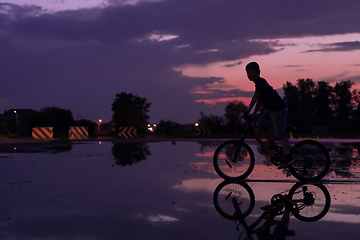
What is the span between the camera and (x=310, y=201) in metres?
5.99

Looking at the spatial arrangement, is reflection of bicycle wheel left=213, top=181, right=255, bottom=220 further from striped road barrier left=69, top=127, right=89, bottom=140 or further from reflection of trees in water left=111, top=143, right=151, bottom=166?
striped road barrier left=69, top=127, right=89, bottom=140

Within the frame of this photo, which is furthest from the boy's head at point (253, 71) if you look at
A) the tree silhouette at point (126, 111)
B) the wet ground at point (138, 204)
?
the tree silhouette at point (126, 111)

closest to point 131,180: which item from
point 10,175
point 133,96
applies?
point 10,175

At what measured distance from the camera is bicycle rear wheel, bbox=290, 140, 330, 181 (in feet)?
25.6

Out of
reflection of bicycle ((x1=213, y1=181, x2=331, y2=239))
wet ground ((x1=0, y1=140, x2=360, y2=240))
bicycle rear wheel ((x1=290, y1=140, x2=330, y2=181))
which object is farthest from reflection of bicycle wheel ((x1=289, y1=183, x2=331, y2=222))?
bicycle rear wheel ((x1=290, y1=140, x2=330, y2=181))

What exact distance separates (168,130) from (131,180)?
70165mm

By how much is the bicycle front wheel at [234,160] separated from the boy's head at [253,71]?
4.56 ft

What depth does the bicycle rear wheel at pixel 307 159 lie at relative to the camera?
780 cm

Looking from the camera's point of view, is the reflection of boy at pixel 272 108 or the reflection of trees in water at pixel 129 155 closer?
the reflection of boy at pixel 272 108

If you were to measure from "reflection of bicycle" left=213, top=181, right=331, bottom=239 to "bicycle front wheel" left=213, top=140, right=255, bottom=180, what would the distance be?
2.95 feet

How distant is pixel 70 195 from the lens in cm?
655

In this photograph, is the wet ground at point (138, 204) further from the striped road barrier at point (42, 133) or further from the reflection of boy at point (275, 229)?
the striped road barrier at point (42, 133)

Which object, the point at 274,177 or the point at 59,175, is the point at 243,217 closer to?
the point at 274,177

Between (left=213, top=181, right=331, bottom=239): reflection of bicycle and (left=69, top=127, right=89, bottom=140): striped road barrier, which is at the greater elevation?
(left=69, top=127, right=89, bottom=140): striped road barrier
